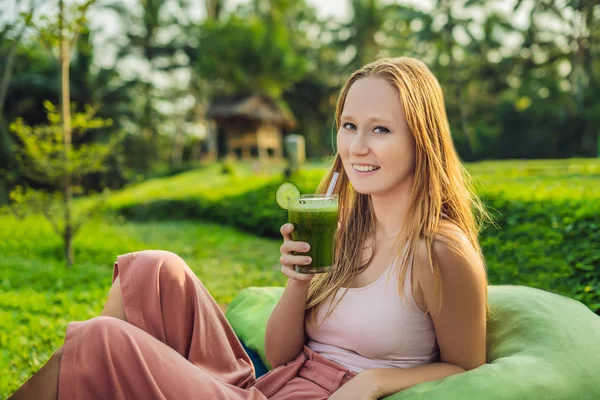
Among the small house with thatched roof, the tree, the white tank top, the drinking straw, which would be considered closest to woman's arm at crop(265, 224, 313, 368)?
the white tank top

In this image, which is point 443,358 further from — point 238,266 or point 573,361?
point 238,266

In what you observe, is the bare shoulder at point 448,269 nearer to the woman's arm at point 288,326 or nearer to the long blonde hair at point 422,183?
the long blonde hair at point 422,183

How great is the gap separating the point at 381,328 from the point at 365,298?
0.11 meters

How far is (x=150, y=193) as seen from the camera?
49.1 ft

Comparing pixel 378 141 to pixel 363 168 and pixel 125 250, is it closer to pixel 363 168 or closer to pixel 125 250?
pixel 363 168

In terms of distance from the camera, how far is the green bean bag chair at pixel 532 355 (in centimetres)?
169

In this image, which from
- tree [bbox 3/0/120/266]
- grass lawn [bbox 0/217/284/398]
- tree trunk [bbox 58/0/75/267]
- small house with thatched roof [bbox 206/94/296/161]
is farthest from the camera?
small house with thatched roof [bbox 206/94/296/161]

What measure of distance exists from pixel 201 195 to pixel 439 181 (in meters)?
11.6

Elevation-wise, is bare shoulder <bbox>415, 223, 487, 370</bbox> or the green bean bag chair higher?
bare shoulder <bbox>415, 223, 487, 370</bbox>

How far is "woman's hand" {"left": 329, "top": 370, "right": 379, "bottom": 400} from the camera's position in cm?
164

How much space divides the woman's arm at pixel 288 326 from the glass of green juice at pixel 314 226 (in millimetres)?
115

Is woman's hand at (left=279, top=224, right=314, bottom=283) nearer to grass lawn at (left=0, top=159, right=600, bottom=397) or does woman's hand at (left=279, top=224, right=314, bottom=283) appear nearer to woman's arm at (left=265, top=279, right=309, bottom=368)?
woman's arm at (left=265, top=279, right=309, bottom=368)

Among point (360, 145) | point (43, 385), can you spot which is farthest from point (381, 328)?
point (43, 385)

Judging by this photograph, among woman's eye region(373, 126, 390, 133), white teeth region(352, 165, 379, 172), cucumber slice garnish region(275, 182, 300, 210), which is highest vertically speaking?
woman's eye region(373, 126, 390, 133)
